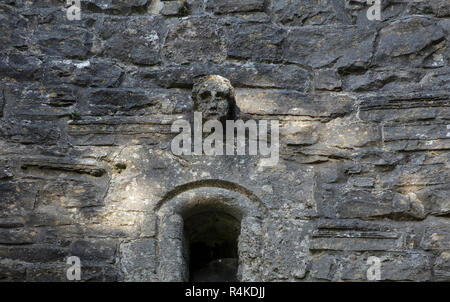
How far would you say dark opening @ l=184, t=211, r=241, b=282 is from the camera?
13.9 feet

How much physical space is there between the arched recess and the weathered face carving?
1.40 feet

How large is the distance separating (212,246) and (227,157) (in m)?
0.50

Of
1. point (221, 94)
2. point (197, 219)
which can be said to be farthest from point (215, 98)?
point (197, 219)

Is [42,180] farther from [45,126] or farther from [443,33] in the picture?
[443,33]

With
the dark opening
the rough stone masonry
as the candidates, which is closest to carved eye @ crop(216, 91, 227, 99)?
the rough stone masonry

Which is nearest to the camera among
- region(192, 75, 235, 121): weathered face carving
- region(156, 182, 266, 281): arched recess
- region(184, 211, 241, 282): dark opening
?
region(156, 182, 266, 281): arched recess

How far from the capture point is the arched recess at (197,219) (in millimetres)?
3973

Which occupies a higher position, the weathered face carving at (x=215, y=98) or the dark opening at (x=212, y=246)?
the weathered face carving at (x=215, y=98)

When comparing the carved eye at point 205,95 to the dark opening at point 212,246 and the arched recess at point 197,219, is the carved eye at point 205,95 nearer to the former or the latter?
the arched recess at point 197,219

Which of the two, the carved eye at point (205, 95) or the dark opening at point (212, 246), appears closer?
the dark opening at point (212, 246)

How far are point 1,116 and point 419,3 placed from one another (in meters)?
2.52

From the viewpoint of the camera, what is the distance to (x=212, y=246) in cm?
442

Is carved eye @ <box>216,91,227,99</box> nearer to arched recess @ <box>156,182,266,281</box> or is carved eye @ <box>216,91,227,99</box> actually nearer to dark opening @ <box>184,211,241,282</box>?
arched recess @ <box>156,182,266,281</box>

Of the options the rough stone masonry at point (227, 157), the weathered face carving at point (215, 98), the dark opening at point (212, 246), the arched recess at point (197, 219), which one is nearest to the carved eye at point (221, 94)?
the weathered face carving at point (215, 98)
